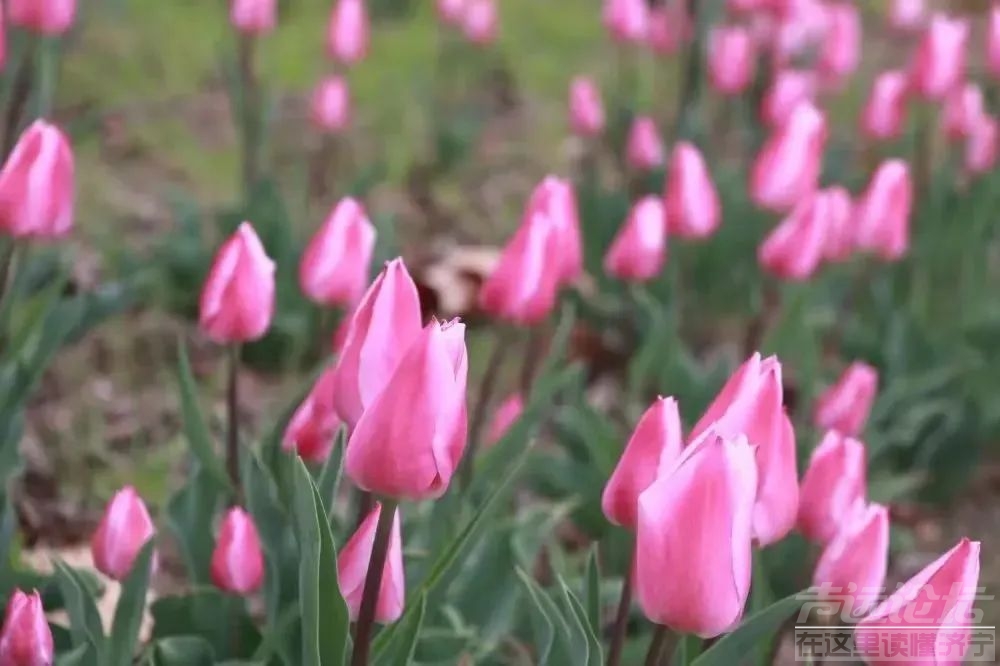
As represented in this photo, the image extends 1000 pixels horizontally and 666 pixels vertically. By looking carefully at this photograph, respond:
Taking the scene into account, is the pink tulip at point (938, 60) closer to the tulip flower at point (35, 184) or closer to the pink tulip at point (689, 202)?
the pink tulip at point (689, 202)

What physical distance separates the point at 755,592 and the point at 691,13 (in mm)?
1800

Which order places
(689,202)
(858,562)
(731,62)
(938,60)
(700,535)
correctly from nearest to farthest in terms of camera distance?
(700,535) → (858,562) → (689,202) → (938,60) → (731,62)

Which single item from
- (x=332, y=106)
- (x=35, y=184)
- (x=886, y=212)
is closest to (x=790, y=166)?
(x=886, y=212)

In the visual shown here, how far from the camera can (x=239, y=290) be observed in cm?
96

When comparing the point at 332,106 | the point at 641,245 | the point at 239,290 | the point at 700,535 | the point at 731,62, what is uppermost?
the point at 731,62

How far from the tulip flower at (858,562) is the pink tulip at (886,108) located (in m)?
1.52

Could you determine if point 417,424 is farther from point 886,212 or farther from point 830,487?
point 886,212

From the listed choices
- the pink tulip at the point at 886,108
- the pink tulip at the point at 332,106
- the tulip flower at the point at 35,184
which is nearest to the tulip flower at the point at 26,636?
the tulip flower at the point at 35,184

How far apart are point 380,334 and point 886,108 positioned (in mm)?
1806

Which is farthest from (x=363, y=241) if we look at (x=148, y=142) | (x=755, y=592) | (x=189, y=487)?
(x=148, y=142)

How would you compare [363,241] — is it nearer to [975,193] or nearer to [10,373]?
[10,373]

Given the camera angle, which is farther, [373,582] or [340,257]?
[340,257]

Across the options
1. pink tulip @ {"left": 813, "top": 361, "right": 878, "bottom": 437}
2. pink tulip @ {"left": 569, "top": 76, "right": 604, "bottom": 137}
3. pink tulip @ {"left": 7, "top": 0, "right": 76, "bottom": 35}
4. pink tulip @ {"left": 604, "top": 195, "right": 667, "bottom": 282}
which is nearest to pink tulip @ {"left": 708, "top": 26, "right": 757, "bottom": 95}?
pink tulip @ {"left": 569, "top": 76, "right": 604, "bottom": 137}

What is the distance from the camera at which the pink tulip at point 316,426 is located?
0.92 m
